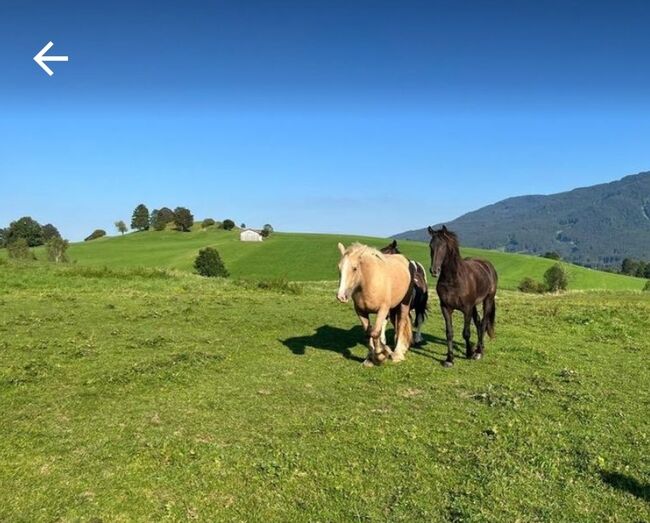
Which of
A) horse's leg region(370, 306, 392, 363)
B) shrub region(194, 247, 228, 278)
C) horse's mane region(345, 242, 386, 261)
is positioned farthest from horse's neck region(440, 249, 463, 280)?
shrub region(194, 247, 228, 278)

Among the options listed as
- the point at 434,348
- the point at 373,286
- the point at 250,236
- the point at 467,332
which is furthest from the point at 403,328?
the point at 250,236

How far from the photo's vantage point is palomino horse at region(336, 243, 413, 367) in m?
11.0

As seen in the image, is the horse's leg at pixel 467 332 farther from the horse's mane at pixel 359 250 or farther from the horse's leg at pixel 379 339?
the horse's mane at pixel 359 250

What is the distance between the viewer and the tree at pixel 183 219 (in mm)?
145625

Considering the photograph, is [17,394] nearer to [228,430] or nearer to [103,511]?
[228,430]

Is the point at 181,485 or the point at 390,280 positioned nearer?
the point at 181,485

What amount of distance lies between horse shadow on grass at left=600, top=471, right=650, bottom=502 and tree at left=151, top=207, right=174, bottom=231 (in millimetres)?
148111

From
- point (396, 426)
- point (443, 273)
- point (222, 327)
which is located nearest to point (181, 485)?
point (396, 426)

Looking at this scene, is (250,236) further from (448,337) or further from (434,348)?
(448,337)

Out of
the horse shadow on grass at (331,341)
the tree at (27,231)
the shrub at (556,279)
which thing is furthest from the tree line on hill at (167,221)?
the horse shadow on grass at (331,341)

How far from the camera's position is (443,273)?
12.7 meters

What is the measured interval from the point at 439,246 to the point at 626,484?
689 cm

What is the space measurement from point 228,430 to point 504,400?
199 inches

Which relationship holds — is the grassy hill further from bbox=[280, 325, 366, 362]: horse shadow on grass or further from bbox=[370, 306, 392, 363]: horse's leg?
bbox=[370, 306, 392, 363]: horse's leg
